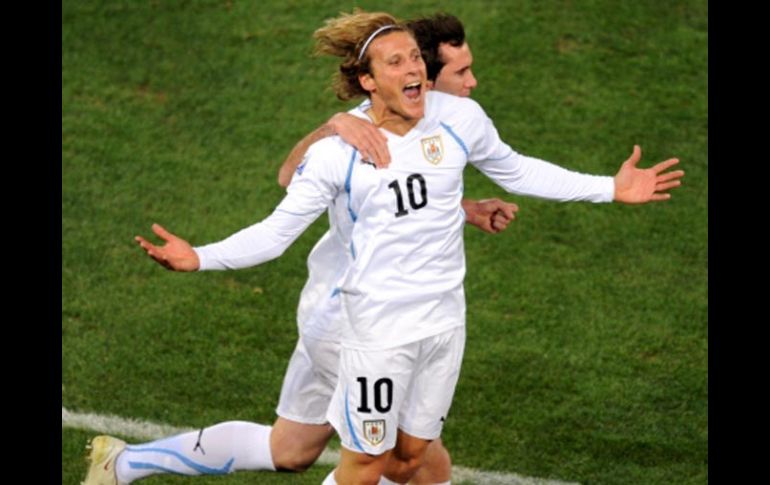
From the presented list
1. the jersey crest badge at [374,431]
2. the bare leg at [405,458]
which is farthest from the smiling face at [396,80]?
the bare leg at [405,458]

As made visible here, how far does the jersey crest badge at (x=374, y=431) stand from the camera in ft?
21.2

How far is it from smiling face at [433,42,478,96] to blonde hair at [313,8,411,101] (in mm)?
289

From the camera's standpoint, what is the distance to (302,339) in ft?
22.7

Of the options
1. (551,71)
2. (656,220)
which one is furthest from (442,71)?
(551,71)

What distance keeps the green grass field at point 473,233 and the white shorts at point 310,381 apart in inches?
36.6

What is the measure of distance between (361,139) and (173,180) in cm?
460

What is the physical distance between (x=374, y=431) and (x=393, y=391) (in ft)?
0.58

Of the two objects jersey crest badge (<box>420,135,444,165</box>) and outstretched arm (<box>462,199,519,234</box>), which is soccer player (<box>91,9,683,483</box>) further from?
outstretched arm (<box>462,199,519,234</box>)

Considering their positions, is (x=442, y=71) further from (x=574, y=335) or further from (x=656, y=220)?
(x=656, y=220)

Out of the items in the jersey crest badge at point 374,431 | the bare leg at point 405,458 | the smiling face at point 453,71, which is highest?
the smiling face at point 453,71

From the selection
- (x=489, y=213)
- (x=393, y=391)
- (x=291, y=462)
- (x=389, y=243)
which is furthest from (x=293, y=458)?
(x=489, y=213)

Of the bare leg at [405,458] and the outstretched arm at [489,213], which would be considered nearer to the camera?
the bare leg at [405,458]

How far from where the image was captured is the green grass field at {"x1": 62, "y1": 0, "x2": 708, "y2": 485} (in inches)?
337

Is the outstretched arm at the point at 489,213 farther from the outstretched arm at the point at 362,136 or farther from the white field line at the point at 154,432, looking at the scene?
the white field line at the point at 154,432
